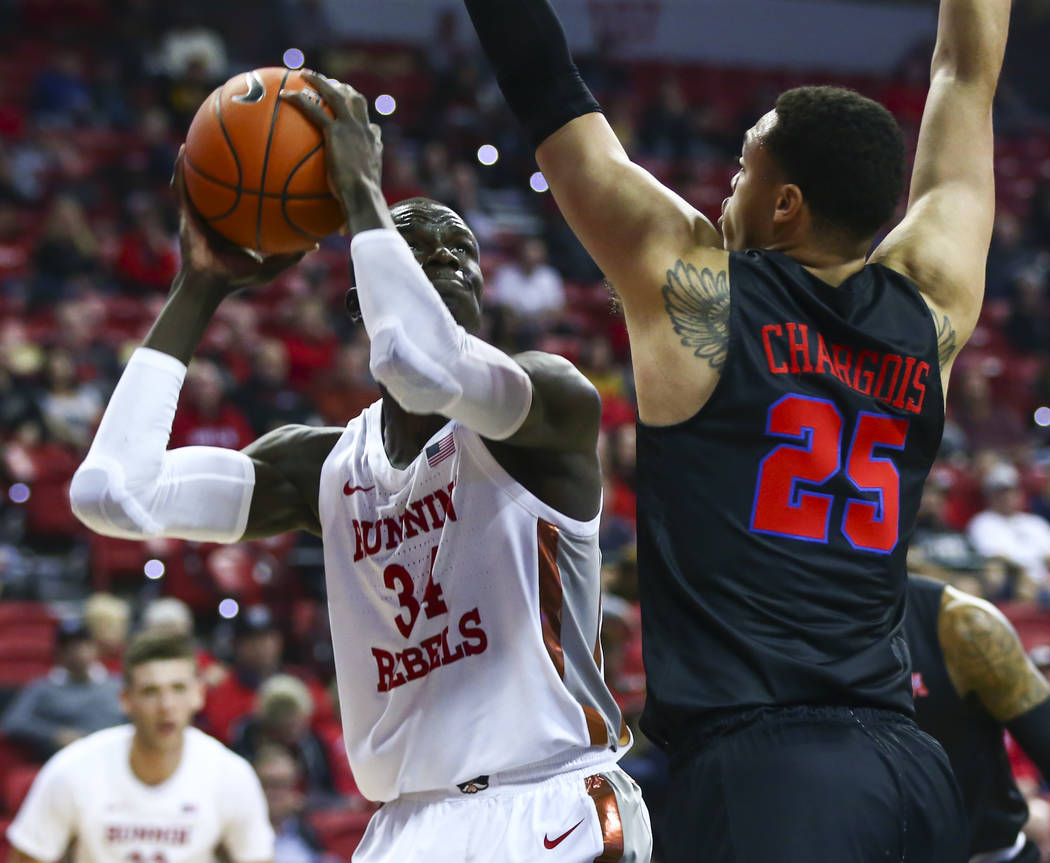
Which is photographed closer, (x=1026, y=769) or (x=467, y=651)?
(x=467, y=651)

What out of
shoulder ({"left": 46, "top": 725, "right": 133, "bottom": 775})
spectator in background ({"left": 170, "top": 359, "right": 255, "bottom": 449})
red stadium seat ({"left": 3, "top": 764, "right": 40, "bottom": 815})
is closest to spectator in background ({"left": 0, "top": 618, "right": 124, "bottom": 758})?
red stadium seat ({"left": 3, "top": 764, "right": 40, "bottom": 815})

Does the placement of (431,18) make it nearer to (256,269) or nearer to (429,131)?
(429,131)

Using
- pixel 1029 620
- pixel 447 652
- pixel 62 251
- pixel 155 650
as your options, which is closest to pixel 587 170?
pixel 447 652

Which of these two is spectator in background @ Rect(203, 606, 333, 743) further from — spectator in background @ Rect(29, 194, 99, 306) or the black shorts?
the black shorts

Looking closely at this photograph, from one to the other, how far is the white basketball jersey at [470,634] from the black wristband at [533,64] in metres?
0.75

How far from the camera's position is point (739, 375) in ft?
7.50

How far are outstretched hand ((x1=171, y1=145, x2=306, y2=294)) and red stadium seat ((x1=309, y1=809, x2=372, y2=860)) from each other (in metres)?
3.95

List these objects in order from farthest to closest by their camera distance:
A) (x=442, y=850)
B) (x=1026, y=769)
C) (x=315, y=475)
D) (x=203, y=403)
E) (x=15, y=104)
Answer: (x=15, y=104) < (x=203, y=403) < (x=1026, y=769) < (x=315, y=475) < (x=442, y=850)

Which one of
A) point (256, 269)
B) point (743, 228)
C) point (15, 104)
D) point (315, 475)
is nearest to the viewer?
point (743, 228)

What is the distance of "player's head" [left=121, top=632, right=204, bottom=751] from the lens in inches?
192

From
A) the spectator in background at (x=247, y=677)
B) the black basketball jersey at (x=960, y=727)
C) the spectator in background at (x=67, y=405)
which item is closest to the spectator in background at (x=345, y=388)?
the spectator in background at (x=67, y=405)

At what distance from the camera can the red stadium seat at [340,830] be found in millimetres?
6289

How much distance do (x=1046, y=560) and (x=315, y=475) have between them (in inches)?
327

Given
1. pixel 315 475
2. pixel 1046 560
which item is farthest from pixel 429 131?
pixel 315 475
